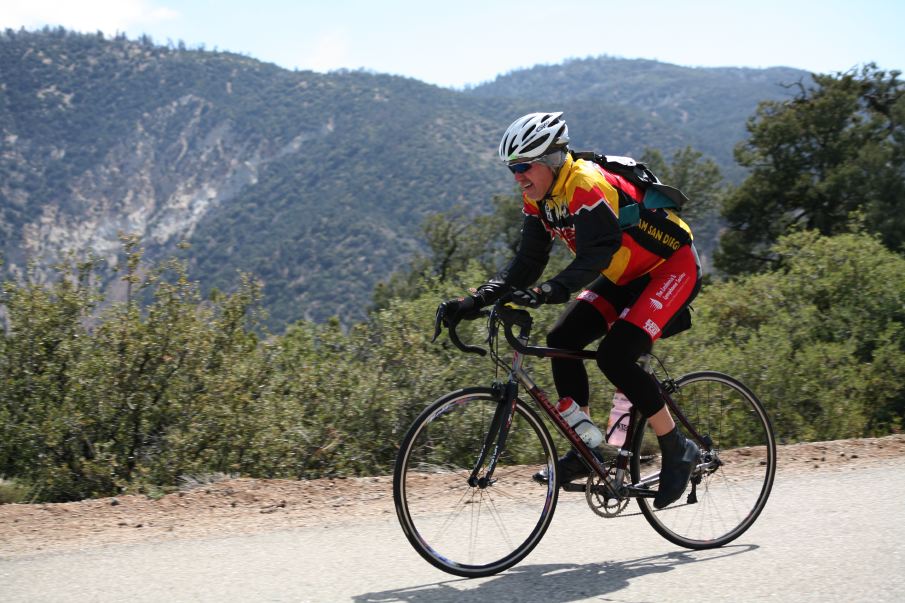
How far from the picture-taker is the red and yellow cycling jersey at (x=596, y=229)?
3902 millimetres

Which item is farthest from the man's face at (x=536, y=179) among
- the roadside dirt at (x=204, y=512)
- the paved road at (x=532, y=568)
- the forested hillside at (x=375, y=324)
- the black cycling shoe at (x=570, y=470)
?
the roadside dirt at (x=204, y=512)

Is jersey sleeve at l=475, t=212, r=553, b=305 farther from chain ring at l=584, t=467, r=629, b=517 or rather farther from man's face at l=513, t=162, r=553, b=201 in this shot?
chain ring at l=584, t=467, r=629, b=517

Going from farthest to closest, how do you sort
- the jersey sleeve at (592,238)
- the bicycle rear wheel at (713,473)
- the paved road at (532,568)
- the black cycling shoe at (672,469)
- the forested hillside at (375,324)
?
the forested hillside at (375,324) → the bicycle rear wheel at (713,473) → the black cycling shoe at (672,469) → the jersey sleeve at (592,238) → the paved road at (532,568)

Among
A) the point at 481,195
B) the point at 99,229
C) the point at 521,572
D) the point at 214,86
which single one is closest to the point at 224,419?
the point at 521,572

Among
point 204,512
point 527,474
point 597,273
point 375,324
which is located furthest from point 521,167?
point 375,324

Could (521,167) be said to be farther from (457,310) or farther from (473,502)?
(473,502)

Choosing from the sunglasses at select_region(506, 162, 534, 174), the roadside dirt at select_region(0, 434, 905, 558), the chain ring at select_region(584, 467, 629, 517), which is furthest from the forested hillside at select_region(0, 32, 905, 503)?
the sunglasses at select_region(506, 162, 534, 174)

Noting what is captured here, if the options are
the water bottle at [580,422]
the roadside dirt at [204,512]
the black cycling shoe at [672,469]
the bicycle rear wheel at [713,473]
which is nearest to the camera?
the water bottle at [580,422]

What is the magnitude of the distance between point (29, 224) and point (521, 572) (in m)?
139

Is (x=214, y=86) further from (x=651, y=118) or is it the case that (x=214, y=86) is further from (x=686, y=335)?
(x=686, y=335)

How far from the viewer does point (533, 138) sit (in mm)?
4004

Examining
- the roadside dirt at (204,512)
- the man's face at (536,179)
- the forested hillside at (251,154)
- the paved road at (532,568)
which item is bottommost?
the paved road at (532,568)

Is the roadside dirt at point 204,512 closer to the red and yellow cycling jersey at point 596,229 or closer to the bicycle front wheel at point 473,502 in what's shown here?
the bicycle front wheel at point 473,502

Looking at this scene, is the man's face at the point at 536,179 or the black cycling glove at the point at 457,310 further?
the man's face at the point at 536,179
